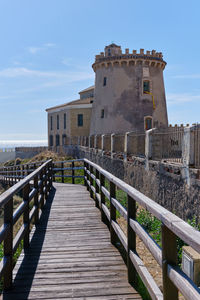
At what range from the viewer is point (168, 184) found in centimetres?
1084

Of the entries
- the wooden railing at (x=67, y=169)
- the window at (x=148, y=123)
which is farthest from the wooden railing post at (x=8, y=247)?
the window at (x=148, y=123)

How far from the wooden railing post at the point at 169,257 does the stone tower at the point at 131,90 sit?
1195 inches

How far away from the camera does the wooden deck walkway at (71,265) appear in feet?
12.2

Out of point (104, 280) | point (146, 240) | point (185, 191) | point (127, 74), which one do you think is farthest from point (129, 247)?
point (127, 74)

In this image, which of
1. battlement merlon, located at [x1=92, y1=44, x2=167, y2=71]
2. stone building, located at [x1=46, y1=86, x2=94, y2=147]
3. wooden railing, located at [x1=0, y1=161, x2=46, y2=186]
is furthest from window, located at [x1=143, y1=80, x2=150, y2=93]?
wooden railing, located at [x1=0, y1=161, x2=46, y2=186]

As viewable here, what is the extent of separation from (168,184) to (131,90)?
2326 cm

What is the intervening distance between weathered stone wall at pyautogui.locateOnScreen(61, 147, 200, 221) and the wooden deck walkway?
10.6 feet

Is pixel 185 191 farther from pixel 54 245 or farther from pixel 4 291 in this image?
pixel 4 291

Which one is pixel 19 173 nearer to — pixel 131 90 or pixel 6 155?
pixel 131 90

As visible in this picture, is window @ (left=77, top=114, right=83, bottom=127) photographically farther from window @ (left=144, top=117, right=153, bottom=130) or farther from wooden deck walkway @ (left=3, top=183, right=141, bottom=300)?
wooden deck walkway @ (left=3, top=183, right=141, bottom=300)

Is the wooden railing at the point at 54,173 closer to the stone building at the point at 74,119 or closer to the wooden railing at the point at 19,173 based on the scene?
the wooden railing at the point at 19,173

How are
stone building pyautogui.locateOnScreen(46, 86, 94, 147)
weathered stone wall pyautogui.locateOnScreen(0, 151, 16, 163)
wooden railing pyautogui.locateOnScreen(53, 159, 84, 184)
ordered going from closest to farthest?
wooden railing pyautogui.locateOnScreen(53, 159, 84, 184)
stone building pyautogui.locateOnScreen(46, 86, 94, 147)
weathered stone wall pyautogui.locateOnScreen(0, 151, 16, 163)

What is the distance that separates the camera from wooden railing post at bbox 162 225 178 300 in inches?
97.2

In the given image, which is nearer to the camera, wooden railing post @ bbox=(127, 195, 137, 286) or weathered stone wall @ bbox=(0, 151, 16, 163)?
wooden railing post @ bbox=(127, 195, 137, 286)
